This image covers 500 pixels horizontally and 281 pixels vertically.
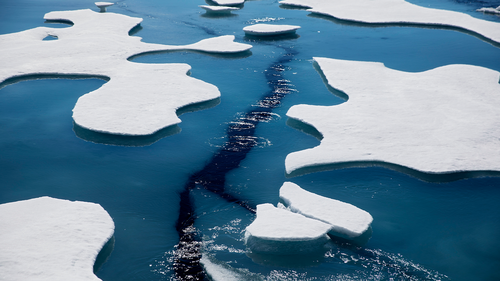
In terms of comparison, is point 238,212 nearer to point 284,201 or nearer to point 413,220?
point 284,201

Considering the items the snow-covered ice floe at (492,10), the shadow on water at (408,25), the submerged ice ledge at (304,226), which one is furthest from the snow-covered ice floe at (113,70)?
the snow-covered ice floe at (492,10)

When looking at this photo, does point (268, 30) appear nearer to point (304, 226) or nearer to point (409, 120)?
point (409, 120)

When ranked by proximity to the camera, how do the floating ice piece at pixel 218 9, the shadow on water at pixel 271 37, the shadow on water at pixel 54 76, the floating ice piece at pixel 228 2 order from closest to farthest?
the shadow on water at pixel 54 76 → the shadow on water at pixel 271 37 → the floating ice piece at pixel 218 9 → the floating ice piece at pixel 228 2

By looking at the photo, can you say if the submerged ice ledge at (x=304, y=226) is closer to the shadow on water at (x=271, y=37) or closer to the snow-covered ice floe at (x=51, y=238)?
the snow-covered ice floe at (x=51, y=238)

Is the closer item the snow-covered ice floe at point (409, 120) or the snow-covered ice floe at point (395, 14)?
the snow-covered ice floe at point (409, 120)

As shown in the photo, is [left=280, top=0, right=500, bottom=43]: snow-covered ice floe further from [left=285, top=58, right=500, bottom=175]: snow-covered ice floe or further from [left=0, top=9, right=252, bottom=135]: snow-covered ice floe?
[left=0, top=9, right=252, bottom=135]: snow-covered ice floe

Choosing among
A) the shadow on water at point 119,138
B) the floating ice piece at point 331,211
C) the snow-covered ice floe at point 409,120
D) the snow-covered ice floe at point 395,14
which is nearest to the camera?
the floating ice piece at point 331,211

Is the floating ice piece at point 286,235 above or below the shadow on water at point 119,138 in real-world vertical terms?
above
